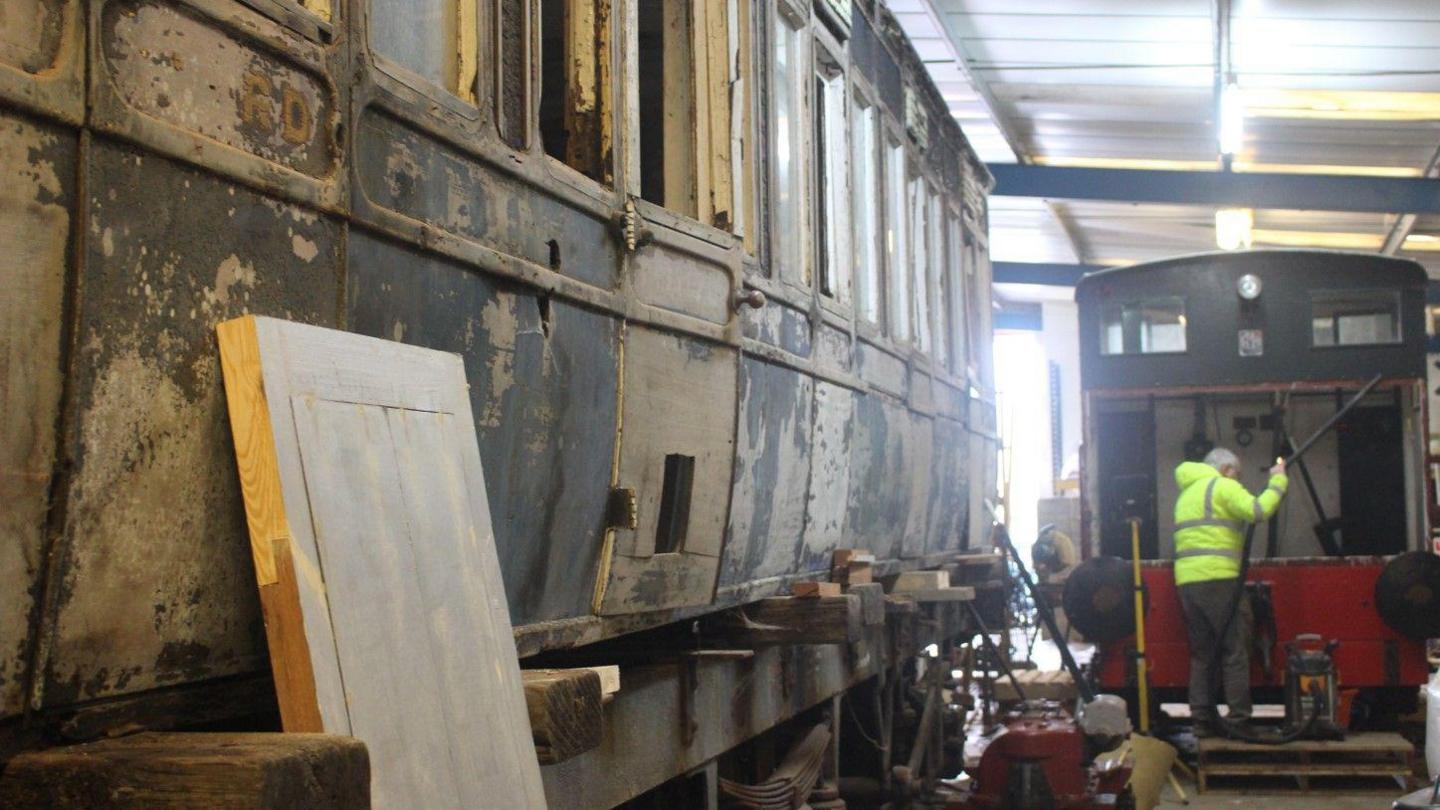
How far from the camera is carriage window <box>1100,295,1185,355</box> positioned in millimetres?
12414

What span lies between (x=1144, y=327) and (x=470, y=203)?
32.8 ft

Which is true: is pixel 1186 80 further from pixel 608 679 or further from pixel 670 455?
pixel 608 679

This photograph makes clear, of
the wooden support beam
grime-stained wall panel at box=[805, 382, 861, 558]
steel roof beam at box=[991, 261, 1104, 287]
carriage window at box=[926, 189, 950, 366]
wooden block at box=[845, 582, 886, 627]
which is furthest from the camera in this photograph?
steel roof beam at box=[991, 261, 1104, 287]

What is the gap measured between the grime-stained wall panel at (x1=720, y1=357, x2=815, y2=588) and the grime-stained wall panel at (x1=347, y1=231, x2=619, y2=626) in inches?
44.1

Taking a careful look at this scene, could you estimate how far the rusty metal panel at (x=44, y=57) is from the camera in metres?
2.05

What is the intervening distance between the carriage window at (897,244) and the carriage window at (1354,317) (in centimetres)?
461

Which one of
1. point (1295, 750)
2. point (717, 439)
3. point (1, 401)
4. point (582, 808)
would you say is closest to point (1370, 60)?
point (1295, 750)

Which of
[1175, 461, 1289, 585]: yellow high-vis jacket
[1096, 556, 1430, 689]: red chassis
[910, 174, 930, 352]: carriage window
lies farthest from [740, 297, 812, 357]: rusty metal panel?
[1096, 556, 1430, 689]: red chassis

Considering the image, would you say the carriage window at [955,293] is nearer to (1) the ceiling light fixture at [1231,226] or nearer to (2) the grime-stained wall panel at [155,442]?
(1) the ceiling light fixture at [1231,226]

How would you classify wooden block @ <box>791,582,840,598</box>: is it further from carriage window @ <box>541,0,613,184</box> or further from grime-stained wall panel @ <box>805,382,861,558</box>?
carriage window @ <box>541,0,613,184</box>

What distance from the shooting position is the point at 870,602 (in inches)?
229

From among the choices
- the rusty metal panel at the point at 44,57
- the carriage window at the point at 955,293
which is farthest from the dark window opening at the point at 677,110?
the carriage window at the point at 955,293

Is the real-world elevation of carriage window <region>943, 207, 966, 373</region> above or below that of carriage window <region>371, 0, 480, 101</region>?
above

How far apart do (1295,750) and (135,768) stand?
928 cm
